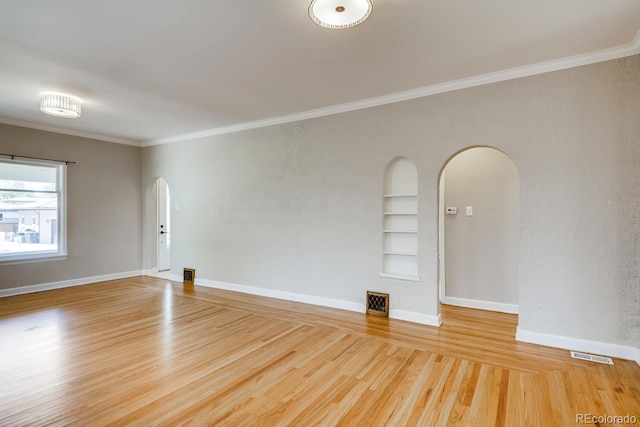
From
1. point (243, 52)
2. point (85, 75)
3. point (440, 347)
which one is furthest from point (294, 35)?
point (440, 347)

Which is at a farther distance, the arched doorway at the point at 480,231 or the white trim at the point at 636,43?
the arched doorway at the point at 480,231

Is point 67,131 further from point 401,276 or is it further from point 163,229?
point 401,276

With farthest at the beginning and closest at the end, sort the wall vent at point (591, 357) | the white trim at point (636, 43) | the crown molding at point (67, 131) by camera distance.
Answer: the crown molding at point (67, 131)
the wall vent at point (591, 357)
the white trim at point (636, 43)

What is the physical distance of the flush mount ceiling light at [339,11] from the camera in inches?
77.1

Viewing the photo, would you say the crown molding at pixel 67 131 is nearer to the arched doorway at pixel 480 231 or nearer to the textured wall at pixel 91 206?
the textured wall at pixel 91 206

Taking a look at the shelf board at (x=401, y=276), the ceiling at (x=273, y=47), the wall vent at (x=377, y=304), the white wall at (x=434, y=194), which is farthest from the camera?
the wall vent at (x=377, y=304)

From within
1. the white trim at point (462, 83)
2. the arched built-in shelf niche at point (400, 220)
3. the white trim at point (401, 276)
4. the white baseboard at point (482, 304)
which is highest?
the white trim at point (462, 83)

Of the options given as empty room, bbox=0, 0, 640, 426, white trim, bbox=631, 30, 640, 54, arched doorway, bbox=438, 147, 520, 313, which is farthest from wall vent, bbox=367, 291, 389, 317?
white trim, bbox=631, 30, 640, 54

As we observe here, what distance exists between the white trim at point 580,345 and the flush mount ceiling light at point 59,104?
548 centimetres

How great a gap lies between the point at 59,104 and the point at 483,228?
17.6ft

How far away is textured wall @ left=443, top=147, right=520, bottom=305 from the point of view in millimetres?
4035

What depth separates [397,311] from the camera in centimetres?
377

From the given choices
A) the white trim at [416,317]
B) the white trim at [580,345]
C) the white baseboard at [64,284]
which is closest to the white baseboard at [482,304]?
the white trim at [416,317]

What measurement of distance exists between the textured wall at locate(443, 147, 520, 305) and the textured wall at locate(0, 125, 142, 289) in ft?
19.3
